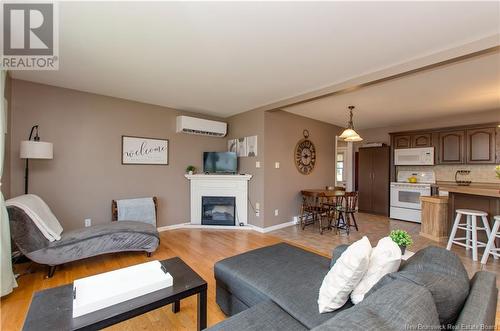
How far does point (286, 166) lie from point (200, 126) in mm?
1954

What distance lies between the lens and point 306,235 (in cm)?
411

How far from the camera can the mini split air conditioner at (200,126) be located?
439 cm

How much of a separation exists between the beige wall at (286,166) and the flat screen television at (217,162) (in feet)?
2.75

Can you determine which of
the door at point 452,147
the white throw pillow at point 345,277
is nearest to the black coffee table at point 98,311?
the white throw pillow at point 345,277

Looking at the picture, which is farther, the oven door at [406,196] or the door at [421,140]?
the door at [421,140]

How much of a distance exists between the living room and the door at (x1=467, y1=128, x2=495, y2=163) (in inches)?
1.0

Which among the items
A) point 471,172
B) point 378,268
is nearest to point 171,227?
point 378,268

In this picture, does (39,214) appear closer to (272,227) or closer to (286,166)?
(272,227)

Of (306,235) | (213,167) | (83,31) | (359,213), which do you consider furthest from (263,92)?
(359,213)

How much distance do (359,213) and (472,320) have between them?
564 cm

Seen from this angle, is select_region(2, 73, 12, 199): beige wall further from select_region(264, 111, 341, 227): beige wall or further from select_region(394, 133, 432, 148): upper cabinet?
select_region(394, 133, 432, 148): upper cabinet

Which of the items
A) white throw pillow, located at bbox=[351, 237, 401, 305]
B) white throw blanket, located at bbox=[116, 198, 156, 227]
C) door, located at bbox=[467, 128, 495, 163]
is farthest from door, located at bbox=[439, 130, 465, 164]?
white throw blanket, located at bbox=[116, 198, 156, 227]

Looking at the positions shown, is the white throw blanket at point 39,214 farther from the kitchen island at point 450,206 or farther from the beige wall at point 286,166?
the kitchen island at point 450,206

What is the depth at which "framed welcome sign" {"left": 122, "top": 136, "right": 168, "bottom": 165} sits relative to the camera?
12.9 feet
